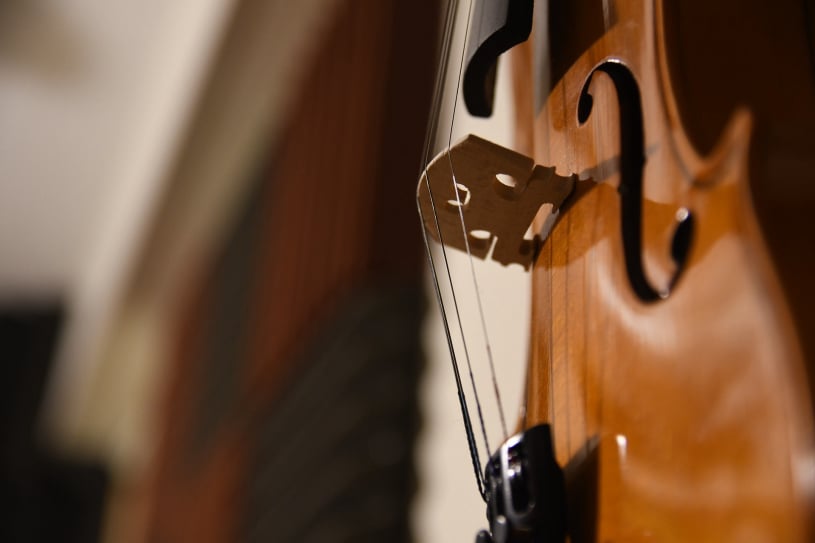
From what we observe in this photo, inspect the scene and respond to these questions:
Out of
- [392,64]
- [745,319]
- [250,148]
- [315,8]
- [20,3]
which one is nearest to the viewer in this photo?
[745,319]

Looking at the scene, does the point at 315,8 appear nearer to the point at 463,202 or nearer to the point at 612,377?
the point at 463,202

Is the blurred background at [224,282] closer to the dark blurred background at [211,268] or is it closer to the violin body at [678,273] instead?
the dark blurred background at [211,268]

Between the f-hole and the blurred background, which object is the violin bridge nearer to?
the f-hole

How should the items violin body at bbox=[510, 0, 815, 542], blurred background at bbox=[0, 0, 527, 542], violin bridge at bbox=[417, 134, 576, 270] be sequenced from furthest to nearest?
blurred background at bbox=[0, 0, 527, 542], violin bridge at bbox=[417, 134, 576, 270], violin body at bbox=[510, 0, 815, 542]

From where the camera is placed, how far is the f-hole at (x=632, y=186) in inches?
11.0

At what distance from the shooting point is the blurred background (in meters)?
0.94

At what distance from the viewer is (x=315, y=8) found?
158cm

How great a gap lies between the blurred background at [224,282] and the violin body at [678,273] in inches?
10.8

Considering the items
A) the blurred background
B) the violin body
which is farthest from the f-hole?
the blurred background

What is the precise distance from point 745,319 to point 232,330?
1433mm

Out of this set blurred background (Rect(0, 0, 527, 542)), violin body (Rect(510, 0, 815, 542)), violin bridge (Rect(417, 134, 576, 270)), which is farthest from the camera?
blurred background (Rect(0, 0, 527, 542))

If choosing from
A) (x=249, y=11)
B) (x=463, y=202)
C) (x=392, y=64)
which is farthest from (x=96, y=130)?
(x=463, y=202)

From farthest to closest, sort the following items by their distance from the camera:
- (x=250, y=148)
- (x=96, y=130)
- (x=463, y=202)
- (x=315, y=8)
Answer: (x=96, y=130) → (x=250, y=148) → (x=315, y=8) → (x=463, y=202)

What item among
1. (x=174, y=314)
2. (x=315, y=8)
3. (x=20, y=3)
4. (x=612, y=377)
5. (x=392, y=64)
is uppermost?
(x=20, y=3)
